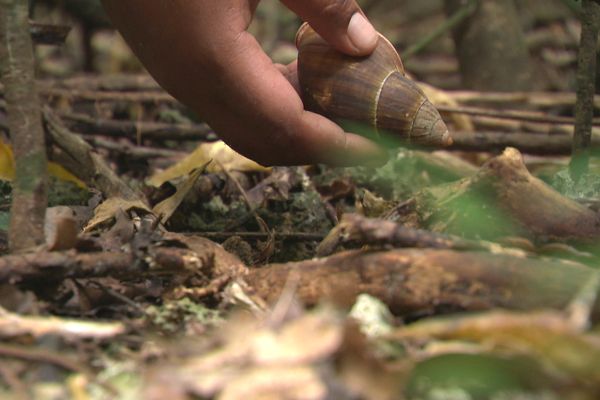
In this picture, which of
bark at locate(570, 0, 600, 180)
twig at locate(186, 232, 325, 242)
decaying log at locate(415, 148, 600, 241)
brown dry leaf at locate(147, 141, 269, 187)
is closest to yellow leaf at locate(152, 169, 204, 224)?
twig at locate(186, 232, 325, 242)

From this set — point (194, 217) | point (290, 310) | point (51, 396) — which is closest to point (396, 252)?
point (290, 310)

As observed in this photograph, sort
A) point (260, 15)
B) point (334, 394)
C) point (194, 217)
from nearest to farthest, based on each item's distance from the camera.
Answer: point (334, 394)
point (194, 217)
point (260, 15)

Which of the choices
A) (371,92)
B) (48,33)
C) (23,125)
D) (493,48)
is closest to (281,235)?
(371,92)

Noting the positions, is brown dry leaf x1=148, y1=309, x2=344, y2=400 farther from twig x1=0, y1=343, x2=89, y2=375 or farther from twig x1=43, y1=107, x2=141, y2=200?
twig x1=43, y1=107, x2=141, y2=200

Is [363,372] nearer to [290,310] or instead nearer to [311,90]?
[290,310]

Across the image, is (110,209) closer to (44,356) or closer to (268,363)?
(44,356)

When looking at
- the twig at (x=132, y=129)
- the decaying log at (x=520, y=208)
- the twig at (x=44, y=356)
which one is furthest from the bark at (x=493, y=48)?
the twig at (x=44, y=356)
